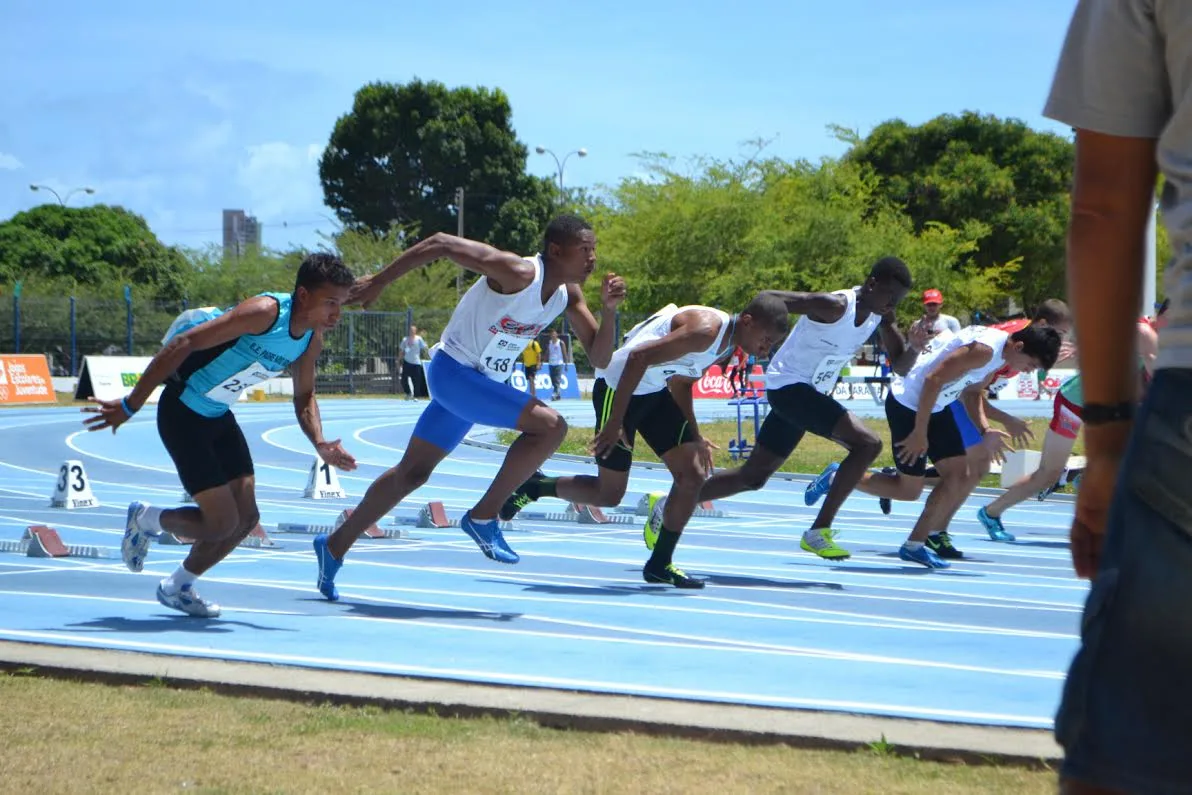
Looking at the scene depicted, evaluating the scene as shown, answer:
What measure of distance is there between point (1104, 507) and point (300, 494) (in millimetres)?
14517

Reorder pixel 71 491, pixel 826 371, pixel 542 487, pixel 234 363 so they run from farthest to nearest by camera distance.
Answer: pixel 71 491 → pixel 826 371 → pixel 542 487 → pixel 234 363

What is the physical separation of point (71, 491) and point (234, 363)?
7.43m

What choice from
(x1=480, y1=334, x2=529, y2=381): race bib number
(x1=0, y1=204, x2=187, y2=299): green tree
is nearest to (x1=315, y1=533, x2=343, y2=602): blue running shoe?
(x1=480, y1=334, x2=529, y2=381): race bib number

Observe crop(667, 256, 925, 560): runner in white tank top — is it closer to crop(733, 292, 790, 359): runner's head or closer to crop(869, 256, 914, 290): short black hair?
crop(869, 256, 914, 290): short black hair

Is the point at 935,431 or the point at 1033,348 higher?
the point at 1033,348

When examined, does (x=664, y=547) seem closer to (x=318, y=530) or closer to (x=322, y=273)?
(x=322, y=273)

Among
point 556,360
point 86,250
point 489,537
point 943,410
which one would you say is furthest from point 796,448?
point 86,250

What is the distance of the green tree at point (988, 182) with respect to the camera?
58875 millimetres

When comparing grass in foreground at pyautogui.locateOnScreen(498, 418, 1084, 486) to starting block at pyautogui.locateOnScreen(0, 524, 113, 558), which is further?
grass in foreground at pyautogui.locateOnScreen(498, 418, 1084, 486)

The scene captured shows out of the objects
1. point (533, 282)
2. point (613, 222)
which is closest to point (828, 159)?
point (613, 222)

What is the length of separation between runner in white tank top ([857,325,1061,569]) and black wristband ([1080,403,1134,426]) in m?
7.77

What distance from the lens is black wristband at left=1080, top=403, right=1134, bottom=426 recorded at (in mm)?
2379

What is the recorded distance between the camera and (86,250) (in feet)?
240

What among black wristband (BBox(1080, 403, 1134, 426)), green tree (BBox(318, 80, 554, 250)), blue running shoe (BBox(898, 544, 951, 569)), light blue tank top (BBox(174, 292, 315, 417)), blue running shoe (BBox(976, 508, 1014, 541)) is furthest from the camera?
green tree (BBox(318, 80, 554, 250))
